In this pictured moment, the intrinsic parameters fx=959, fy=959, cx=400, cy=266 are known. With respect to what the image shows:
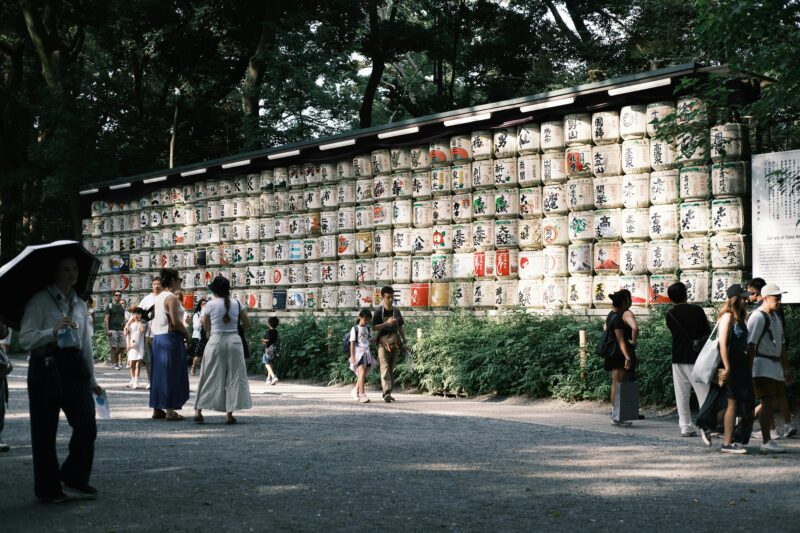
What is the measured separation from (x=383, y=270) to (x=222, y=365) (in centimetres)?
856

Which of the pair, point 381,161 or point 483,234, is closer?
point 483,234

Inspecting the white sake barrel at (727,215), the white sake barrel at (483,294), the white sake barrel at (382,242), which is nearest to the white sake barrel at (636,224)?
the white sake barrel at (727,215)

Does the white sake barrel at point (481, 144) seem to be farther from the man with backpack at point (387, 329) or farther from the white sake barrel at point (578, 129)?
the man with backpack at point (387, 329)

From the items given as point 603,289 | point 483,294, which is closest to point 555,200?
point 603,289

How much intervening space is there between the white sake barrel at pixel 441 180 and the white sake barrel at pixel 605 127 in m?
3.45

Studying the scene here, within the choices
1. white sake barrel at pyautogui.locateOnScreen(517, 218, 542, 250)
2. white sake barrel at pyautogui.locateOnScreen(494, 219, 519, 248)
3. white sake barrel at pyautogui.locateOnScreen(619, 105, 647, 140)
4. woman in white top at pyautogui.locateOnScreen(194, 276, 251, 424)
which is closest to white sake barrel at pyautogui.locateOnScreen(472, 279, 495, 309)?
white sake barrel at pyautogui.locateOnScreen(494, 219, 519, 248)

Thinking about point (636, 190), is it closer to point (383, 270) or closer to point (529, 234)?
point (529, 234)

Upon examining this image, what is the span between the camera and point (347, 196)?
70.4ft

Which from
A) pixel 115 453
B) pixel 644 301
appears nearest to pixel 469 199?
pixel 644 301

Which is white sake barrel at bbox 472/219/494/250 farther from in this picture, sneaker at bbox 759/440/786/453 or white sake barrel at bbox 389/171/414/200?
sneaker at bbox 759/440/786/453

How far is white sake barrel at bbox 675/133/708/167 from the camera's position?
14.4 metres

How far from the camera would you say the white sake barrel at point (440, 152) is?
19.2 metres

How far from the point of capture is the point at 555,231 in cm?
1712

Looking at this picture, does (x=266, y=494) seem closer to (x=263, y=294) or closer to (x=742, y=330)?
(x=742, y=330)
